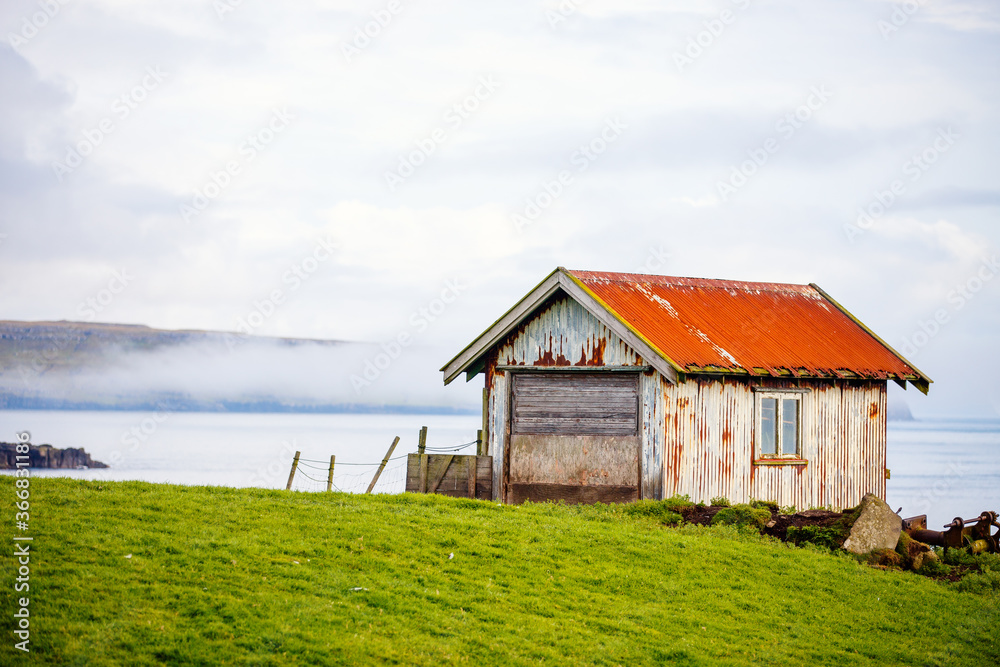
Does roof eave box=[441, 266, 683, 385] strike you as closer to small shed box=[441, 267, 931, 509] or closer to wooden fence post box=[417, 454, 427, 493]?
small shed box=[441, 267, 931, 509]

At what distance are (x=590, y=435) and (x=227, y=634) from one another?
43.9ft

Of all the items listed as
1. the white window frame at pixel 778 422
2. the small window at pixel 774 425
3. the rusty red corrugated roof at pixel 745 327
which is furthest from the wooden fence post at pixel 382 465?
the small window at pixel 774 425

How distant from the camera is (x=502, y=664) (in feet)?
36.4

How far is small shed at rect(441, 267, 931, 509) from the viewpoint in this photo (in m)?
21.9

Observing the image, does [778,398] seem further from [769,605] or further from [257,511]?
[257,511]

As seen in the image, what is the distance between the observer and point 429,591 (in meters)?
13.1

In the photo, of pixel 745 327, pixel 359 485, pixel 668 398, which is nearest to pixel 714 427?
pixel 668 398

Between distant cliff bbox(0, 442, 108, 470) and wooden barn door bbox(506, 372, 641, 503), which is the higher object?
wooden barn door bbox(506, 372, 641, 503)

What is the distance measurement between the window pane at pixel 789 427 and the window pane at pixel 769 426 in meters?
0.39

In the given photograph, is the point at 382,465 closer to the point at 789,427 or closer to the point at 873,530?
the point at 789,427

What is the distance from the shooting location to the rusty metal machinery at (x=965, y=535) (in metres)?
20.8

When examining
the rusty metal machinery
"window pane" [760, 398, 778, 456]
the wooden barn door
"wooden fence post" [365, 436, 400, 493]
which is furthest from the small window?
"wooden fence post" [365, 436, 400, 493]

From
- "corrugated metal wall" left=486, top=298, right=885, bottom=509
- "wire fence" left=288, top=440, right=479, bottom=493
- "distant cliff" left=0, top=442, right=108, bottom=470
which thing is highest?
"corrugated metal wall" left=486, top=298, right=885, bottom=509

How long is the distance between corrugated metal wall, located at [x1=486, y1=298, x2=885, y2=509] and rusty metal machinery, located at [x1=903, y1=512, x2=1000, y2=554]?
104 inches
